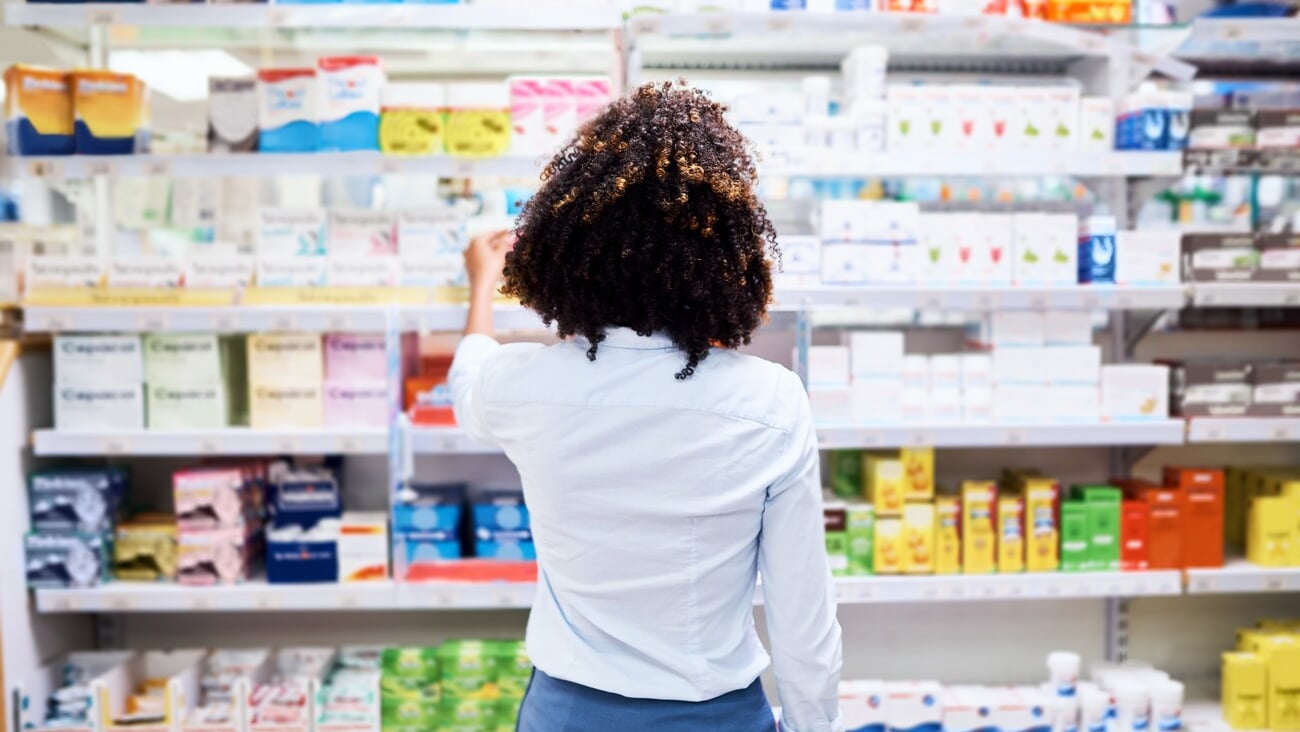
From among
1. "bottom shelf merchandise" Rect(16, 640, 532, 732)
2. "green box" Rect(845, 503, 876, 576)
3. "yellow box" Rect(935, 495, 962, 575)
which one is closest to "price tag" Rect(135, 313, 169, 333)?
"bottom shelf merchandise" Rect(16, 640, 532, 732)

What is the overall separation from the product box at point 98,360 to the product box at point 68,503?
27cm

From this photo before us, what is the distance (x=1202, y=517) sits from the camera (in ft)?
9.96

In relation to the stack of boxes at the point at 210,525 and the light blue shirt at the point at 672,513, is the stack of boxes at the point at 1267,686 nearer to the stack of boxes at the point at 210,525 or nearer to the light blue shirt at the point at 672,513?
the light blue shirt at the point at 672,513

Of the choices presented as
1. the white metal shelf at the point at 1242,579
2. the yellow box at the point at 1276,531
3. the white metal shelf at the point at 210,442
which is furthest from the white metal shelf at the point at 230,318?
the yellow box at the point at 1276,531

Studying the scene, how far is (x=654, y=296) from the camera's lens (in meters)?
1.43

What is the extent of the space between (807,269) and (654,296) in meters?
1.49

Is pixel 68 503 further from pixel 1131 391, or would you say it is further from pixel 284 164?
pixel 1131 391

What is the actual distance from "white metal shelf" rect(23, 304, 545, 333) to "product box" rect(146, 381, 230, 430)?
19 centimetres

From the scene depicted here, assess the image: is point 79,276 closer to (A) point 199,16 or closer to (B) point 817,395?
(A) point 199,16

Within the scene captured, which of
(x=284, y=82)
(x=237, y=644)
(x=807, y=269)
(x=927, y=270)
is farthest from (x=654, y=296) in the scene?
(x=237, y=644)

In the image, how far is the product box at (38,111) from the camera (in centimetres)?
282

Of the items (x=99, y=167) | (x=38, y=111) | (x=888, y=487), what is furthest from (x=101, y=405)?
(x=888, y=487)

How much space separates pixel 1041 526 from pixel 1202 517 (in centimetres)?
49

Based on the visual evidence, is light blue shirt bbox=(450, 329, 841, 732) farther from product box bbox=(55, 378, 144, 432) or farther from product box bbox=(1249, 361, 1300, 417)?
product box bbox=(1249, 361, 1300, 417)
